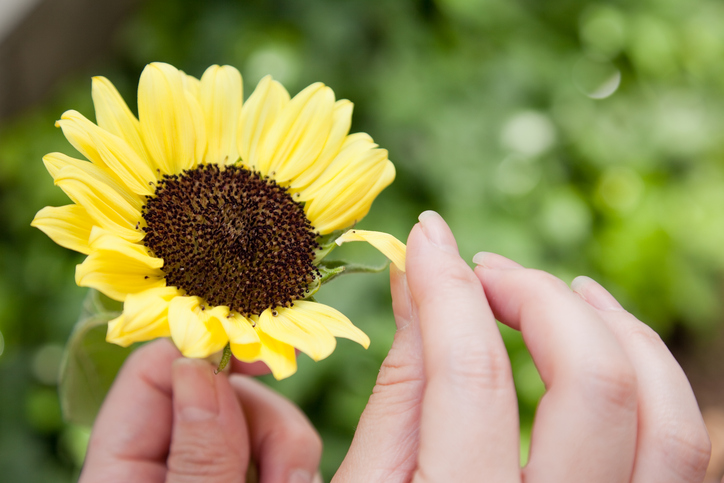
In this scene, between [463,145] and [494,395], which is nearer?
[494,395]

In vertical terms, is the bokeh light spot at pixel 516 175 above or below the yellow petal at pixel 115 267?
above

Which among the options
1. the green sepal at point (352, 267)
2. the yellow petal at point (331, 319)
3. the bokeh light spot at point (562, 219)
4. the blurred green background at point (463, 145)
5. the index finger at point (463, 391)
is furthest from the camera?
the bokeh light spot at point (562, 219)

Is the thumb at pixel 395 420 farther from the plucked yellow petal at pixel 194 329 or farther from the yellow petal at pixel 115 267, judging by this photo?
the yellow petal at pixel 115 267

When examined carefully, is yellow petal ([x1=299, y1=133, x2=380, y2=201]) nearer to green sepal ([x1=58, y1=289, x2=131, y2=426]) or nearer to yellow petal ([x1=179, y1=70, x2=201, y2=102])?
yellow petal ([x1=179, y1=70, x2=201, y2=102])

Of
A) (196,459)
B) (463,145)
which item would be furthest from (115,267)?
(463,145)

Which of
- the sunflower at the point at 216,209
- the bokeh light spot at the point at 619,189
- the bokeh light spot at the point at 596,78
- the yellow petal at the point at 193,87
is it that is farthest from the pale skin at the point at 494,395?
the bokeh light spot at the point at 596,78

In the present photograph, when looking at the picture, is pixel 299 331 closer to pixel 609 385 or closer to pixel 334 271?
pixel 334 271

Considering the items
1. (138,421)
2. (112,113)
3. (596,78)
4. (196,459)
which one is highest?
(596,78)
